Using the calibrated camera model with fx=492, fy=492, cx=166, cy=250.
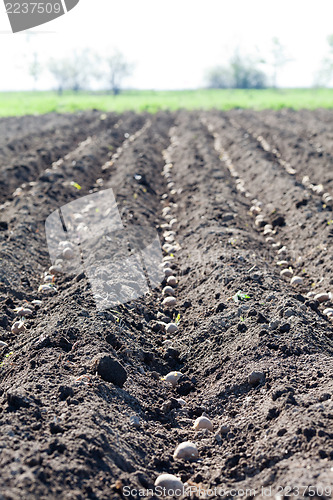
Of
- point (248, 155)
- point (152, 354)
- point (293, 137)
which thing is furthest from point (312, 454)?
point (293, 137)

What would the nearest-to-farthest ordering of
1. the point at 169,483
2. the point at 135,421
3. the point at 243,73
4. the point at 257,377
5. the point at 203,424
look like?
the point at 169,483 → the point at 135,421 → the point at 203,424 → the point at 257,377 → the point at 243,73

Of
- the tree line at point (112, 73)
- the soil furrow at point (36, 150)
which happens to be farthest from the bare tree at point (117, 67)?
the soil furrow at point (36, 150)

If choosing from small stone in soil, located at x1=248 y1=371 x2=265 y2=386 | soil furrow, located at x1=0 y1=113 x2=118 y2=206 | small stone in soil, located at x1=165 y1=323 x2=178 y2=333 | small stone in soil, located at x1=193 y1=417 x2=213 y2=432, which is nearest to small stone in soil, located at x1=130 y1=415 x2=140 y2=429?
small stone in soil, located at x1=193 y1=417 x2=213 y2=432

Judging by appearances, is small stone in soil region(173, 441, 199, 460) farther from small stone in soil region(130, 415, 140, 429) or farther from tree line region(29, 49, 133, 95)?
tree line region(29, 49, 133, 95)

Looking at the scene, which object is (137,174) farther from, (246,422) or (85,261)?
(246,422)

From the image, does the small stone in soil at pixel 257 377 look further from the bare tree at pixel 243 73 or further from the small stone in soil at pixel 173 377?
the bare tree at pixel 243 73

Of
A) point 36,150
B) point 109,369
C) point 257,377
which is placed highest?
point 36,150

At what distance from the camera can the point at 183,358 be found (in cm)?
383

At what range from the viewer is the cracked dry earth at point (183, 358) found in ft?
7.84

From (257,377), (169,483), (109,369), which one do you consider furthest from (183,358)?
(169,483)

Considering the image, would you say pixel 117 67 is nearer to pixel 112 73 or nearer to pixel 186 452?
pixel 112 73

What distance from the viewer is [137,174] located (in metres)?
9.05

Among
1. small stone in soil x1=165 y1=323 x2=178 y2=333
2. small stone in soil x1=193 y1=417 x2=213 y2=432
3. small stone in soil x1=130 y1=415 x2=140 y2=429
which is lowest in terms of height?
small stone in soil x1=193 y1=417 x2=213 y2=432

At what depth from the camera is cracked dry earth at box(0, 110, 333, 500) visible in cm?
239
